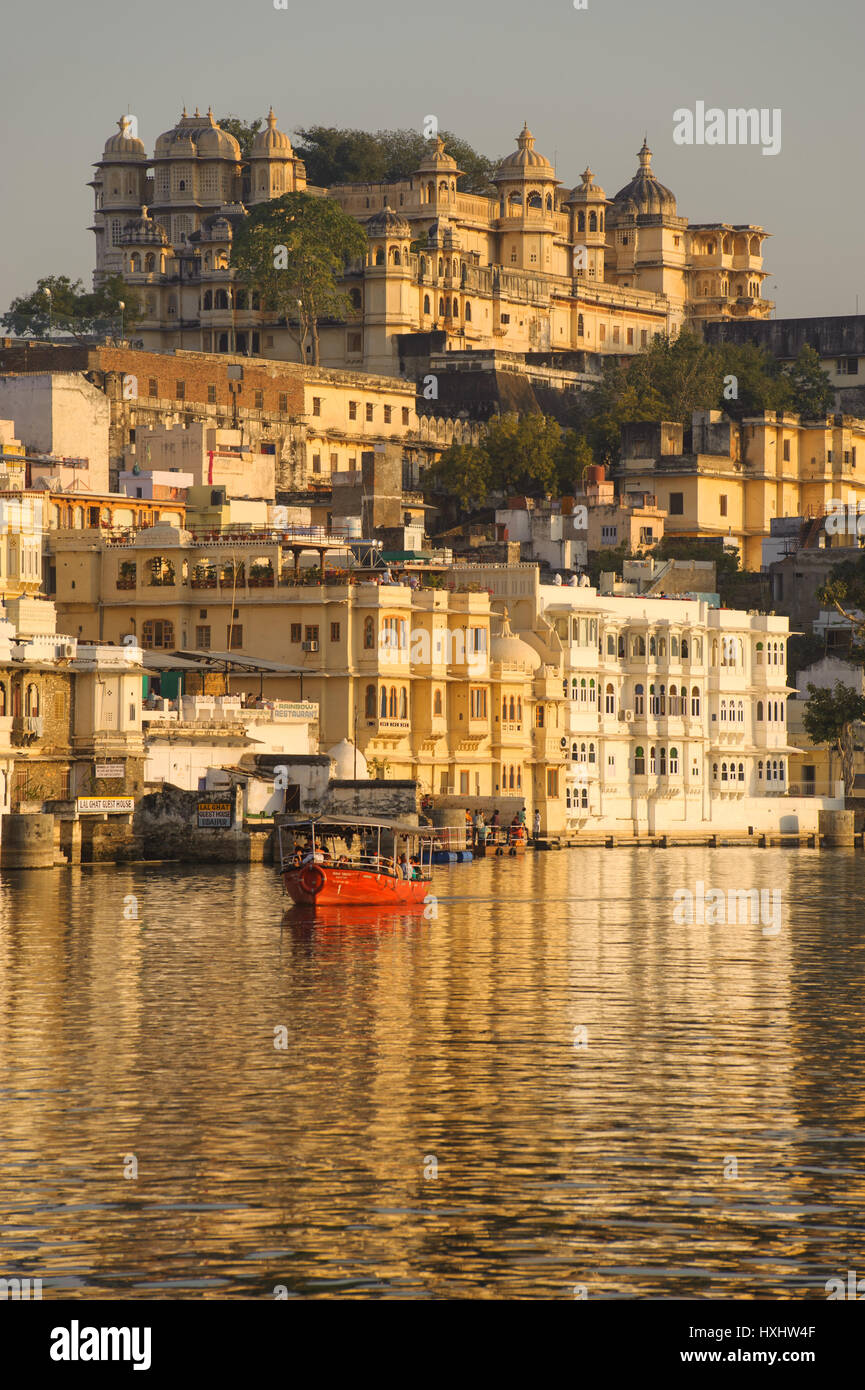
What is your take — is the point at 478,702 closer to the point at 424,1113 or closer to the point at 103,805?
the point at 103,805

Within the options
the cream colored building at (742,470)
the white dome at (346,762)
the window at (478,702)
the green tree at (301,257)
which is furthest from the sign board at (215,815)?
the green tree at (301,257)

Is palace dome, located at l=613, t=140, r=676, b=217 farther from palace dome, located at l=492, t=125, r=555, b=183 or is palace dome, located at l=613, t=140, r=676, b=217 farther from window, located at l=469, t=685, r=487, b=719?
window, located at l=469, t=685, r=487, b=719

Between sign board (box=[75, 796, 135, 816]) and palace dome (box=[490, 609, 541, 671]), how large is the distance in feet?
88.8

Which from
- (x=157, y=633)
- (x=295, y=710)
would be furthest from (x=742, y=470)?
(x=295, y=710)

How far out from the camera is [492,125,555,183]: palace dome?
592ft

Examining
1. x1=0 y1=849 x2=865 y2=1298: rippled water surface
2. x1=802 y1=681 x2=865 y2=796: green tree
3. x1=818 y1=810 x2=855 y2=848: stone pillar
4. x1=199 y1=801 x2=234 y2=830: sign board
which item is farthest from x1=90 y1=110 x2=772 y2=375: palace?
x1=0 y1=849 x2=865 y2=1298: rippled water surface

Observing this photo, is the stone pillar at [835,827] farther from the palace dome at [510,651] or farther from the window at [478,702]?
the window at [478,702]

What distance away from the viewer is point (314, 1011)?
1780 inches

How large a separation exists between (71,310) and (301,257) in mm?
18758

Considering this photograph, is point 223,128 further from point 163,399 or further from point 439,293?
point 163,399

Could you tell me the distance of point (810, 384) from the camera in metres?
176

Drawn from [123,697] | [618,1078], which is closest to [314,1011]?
[618,1078]

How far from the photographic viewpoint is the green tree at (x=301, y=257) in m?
151
